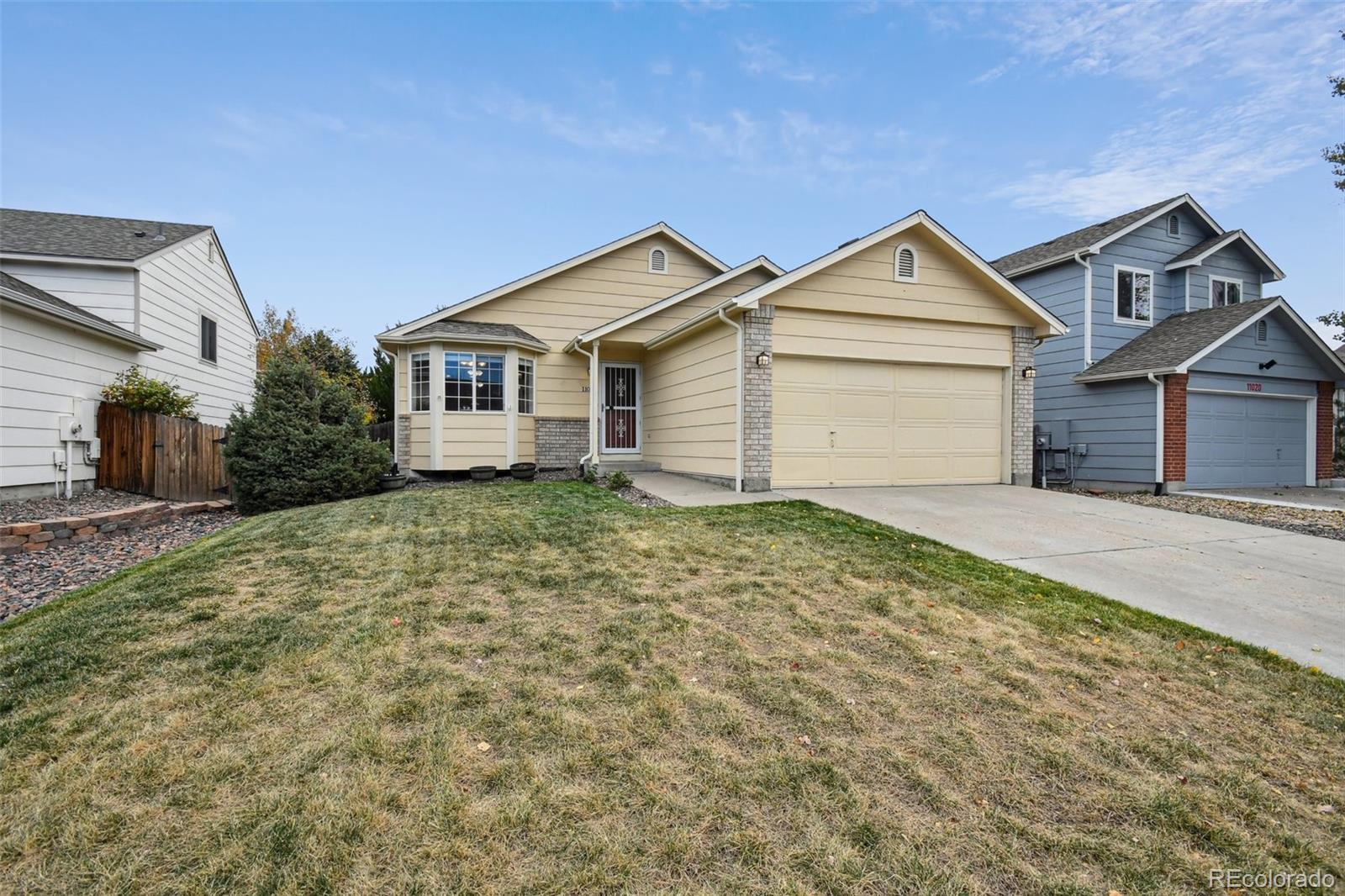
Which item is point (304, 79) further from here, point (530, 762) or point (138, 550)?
point (530, 762)

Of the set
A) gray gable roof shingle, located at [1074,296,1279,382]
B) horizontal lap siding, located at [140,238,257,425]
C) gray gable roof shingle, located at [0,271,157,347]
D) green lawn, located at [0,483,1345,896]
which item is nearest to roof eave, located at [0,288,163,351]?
gray gable roof shingle, located at [0,271,157,347]

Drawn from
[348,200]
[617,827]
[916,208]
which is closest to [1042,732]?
[617,827]

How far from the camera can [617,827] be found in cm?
220

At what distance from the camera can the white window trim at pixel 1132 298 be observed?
14586 millimetres

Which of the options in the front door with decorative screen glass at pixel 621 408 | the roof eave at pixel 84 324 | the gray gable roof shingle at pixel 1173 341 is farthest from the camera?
the front door with decorative screen glass at pixel 621 408

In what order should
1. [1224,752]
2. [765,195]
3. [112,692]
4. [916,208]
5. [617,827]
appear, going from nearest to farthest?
[617,827]
[1224,752]
[112,692]
[916,208]
[765,195]

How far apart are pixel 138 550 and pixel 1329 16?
868 inches

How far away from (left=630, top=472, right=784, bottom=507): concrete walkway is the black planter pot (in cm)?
435

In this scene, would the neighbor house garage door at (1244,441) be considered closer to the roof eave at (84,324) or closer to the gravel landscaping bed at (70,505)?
the gravel landscaping bed at (70,505)

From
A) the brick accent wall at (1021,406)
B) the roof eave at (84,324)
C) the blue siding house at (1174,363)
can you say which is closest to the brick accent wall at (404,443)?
the roof eave at (84,324)

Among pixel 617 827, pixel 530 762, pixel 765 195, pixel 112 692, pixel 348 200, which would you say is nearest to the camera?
pixel 617 827

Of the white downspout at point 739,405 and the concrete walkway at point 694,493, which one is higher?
the white downspout at point 739,405

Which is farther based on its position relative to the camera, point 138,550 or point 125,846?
point 138,550

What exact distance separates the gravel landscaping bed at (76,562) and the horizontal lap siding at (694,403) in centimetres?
742
